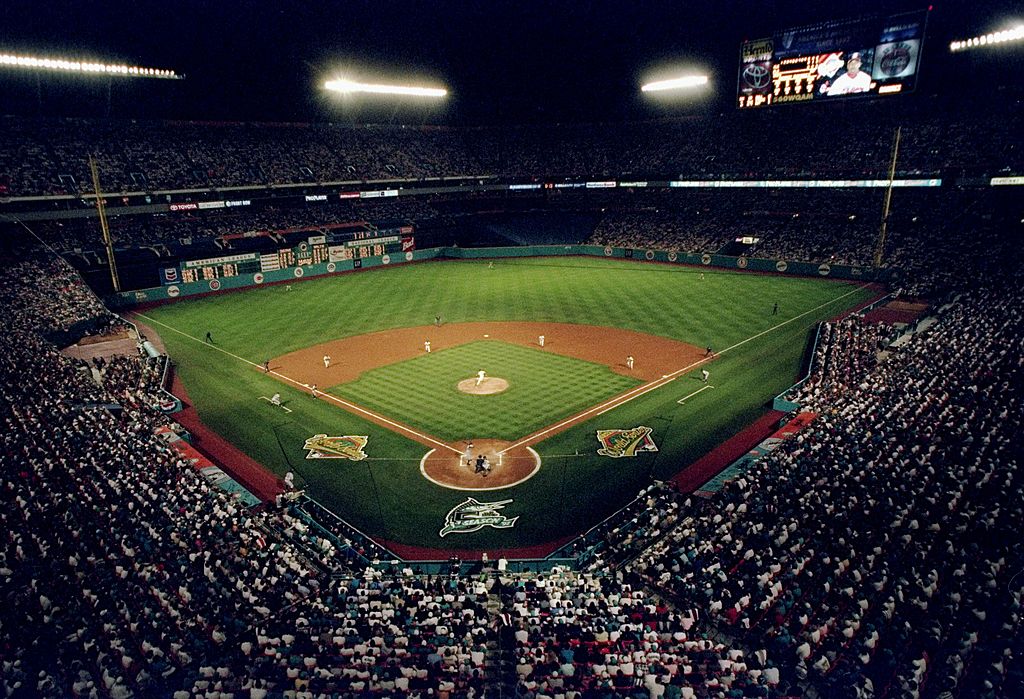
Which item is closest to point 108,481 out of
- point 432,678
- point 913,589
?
point 432,678

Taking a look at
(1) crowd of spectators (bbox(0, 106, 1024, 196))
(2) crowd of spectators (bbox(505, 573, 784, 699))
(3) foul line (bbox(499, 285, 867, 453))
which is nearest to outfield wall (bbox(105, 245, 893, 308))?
(1) crowd of spectators (bbox(0, 106, 1024, 196))

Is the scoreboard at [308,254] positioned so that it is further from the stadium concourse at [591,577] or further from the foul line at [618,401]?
the foul line at [618,401]

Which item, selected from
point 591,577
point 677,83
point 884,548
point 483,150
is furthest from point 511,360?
point 483,150

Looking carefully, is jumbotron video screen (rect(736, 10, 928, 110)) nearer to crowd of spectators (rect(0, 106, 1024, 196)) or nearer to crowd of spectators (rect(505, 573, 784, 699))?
crowd of spectators (rect(0, 106, 1024, 196))

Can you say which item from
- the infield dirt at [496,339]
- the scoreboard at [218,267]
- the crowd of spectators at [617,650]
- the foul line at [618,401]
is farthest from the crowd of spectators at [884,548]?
the scoreboard at [218,267]

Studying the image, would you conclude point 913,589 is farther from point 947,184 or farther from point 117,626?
point 947,184
